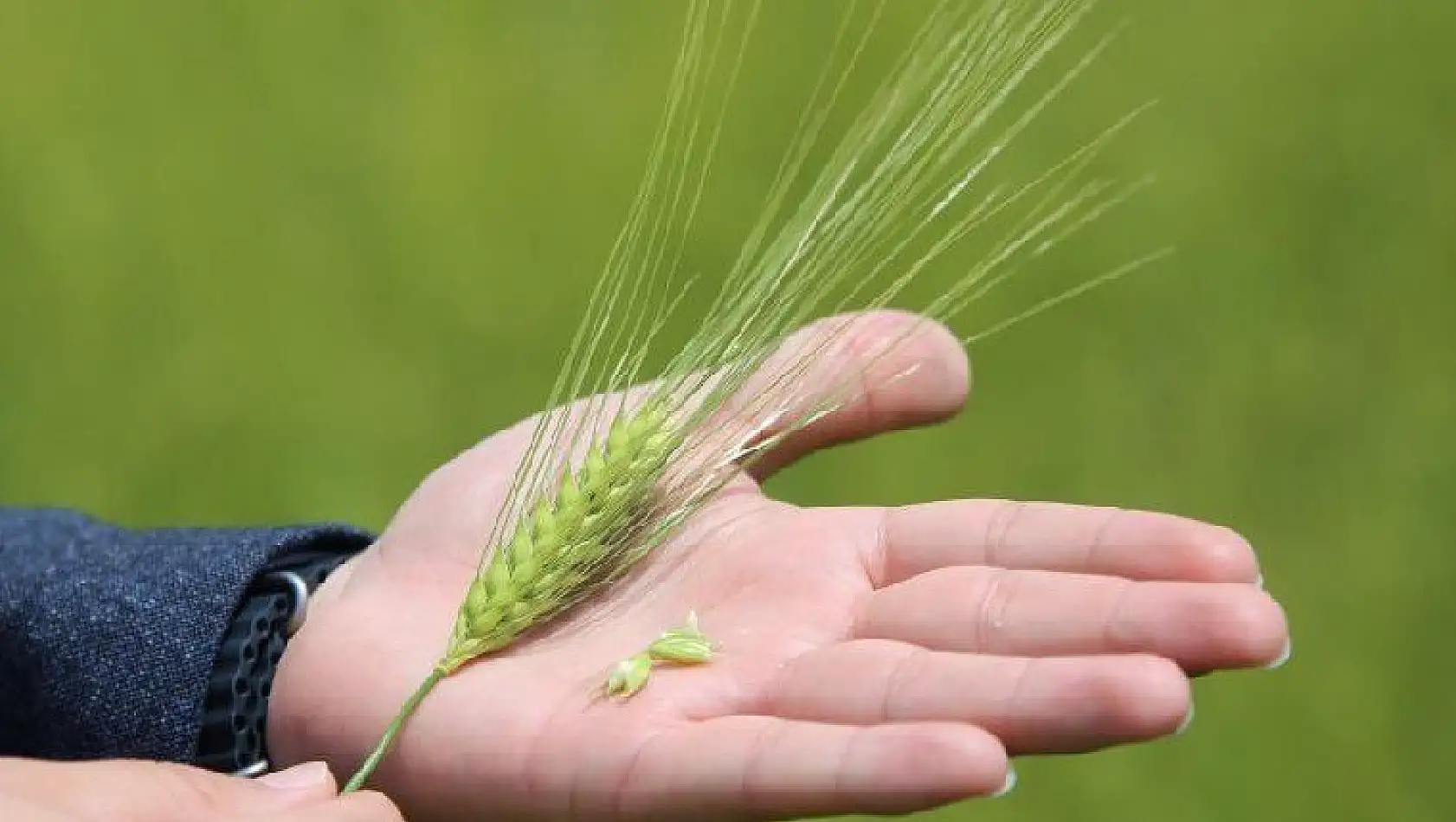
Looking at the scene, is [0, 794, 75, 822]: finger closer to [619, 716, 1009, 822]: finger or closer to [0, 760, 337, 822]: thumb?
[0, 760, 337, 822]: thumb

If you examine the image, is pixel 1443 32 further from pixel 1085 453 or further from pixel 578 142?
pixel 578 142

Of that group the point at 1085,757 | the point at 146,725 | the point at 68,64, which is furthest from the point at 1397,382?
the point at 68,64

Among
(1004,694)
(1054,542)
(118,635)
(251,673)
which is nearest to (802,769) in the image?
(1004,694)

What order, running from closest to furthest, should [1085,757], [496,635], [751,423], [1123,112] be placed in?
[496,635] → [751,423] → [1085,757] → [1123,112]

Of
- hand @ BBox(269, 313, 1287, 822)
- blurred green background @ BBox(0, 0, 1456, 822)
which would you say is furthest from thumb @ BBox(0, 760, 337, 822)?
blurred green background @ BBox(0, 0, 1456, 822)

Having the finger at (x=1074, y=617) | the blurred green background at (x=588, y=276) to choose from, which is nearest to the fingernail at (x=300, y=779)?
the finger at (x=1074, y=617)
